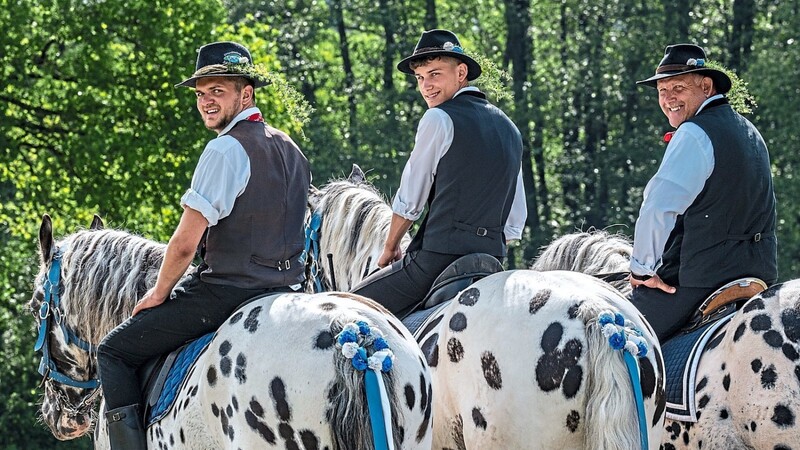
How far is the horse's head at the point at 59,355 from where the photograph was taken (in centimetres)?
691

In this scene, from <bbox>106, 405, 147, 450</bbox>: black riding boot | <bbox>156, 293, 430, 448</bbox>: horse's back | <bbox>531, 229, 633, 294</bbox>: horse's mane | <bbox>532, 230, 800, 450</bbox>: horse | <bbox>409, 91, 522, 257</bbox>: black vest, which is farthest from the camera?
<bbox>531, 229, 633, 294</bbox>: horse's mane

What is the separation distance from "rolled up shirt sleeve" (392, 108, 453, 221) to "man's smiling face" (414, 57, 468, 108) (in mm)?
191

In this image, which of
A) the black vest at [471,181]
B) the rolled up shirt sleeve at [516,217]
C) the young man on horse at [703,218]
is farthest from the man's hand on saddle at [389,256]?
the young man on horse at [703,218]

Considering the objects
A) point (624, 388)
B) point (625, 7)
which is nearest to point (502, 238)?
point (624, 388)

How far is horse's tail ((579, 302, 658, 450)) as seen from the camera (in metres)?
5.17

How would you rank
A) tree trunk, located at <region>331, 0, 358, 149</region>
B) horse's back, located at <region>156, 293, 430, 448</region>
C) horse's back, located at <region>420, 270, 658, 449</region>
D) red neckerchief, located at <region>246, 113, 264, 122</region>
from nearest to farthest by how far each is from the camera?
horse's back, located at <region>156, 293, 430, 448</region> < horse's back, located at <region>420, 270, 658, 449</region> < red neckerchief, located at <region>246, 113, 264, 122</region> < tree trunk, located at <region>331, 0, 358, 149</region>

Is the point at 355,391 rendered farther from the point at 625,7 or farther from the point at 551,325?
the point at 625,7

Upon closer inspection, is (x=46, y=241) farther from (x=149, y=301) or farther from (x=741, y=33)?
(x=741, y=33)

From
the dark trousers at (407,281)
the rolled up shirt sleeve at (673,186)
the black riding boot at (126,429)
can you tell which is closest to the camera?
the black riding boot at (126,429)

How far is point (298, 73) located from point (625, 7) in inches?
299

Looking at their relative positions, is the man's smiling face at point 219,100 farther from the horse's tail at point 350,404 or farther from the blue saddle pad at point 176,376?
the horse's tail at point 350,404

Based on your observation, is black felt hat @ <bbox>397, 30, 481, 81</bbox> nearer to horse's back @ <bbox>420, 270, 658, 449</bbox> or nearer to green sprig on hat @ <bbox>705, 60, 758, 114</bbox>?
green sprig on hat @ <bbox>705, 60, 758, 114</bbox>

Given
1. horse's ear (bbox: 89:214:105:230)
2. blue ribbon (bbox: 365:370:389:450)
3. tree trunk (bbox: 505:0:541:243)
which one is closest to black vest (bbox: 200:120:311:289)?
blue ribbon (bbox: 365:370:389:450)

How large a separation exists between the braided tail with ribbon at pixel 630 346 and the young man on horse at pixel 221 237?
1.64 meters
